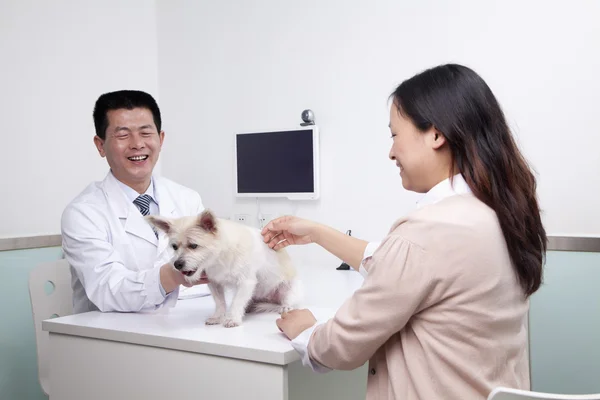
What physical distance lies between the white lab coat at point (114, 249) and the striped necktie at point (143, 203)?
4cm

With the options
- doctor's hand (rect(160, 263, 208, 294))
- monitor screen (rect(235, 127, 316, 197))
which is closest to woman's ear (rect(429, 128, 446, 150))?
doctor's hand (rect(160, 263, 208, 294))

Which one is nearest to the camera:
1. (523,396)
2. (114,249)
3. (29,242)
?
(523,396)

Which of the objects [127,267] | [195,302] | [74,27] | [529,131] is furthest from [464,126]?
[74,27]

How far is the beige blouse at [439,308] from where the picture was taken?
0.99m

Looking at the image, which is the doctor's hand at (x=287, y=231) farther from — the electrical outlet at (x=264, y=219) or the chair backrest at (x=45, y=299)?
the electrical outlet at (x=264, y=219)

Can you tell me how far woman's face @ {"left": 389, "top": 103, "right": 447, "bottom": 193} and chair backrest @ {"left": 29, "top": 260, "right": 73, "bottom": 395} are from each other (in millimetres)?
1597

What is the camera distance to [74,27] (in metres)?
3.32

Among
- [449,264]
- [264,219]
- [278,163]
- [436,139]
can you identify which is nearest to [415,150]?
[436,139]

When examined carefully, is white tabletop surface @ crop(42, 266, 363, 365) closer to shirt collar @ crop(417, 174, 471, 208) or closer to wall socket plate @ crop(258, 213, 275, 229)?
shirt collar @ crop(417, 174, 471, 208)

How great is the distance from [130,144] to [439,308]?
4.30 feet

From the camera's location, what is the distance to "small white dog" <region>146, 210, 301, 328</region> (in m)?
1.40

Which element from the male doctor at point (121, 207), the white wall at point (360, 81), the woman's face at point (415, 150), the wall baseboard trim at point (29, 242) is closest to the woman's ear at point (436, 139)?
the woman's face at point (415, 150)

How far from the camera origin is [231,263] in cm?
147

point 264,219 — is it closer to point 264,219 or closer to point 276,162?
point 264,219
